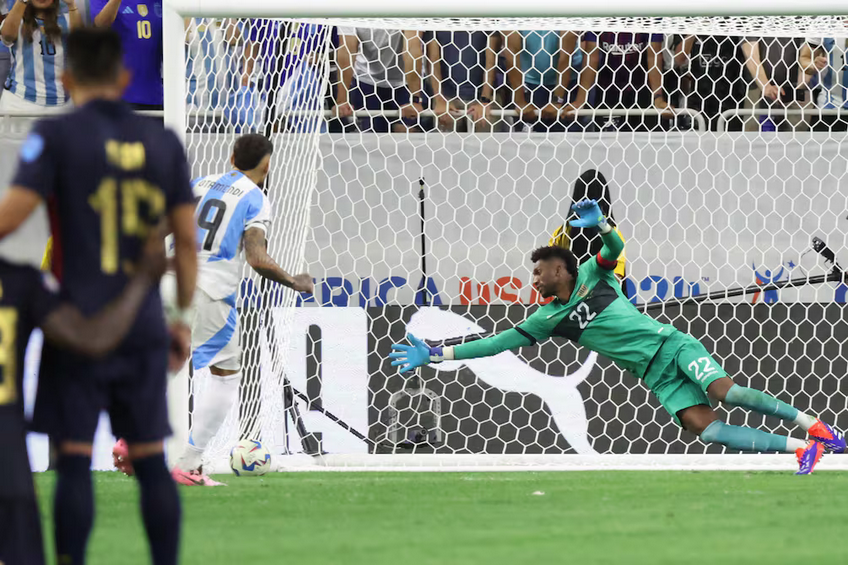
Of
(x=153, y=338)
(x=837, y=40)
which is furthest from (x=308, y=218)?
(x=153, y=338)

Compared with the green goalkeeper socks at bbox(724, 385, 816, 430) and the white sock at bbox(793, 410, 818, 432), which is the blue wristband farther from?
the white sock at bbox(793, 410, 818, 432)

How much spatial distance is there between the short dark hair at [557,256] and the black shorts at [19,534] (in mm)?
3920

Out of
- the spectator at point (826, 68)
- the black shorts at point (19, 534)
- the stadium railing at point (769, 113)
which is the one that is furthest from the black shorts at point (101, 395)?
the spectator at point (826, 68)

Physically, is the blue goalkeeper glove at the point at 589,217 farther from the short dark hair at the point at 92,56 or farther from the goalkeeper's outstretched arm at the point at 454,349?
the short dark hair at the point at 92,56

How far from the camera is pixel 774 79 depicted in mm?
7684

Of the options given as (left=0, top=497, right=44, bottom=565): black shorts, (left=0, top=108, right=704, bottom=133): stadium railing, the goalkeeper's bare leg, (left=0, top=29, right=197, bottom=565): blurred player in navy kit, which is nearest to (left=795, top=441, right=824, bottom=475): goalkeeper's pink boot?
the goalkeeper's bare leg

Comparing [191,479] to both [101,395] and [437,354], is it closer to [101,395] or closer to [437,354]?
[437,354]

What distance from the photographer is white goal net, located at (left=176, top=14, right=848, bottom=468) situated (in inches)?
267

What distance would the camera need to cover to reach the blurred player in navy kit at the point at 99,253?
2.67 m

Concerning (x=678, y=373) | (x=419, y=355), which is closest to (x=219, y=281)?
(x=419, y=355)

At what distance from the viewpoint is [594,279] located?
645cm

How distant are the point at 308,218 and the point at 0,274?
4.31 meters

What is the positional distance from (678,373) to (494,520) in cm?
243

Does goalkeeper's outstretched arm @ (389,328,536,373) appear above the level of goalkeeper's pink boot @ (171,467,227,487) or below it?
above
